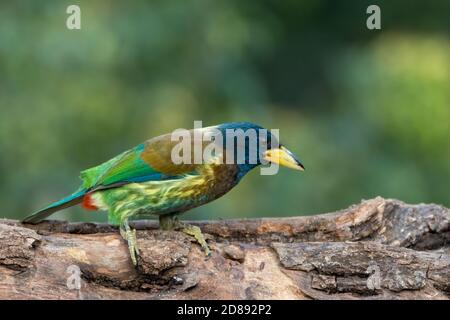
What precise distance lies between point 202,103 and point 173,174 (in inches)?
181

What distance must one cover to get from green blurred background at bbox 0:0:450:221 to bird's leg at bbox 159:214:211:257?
2196 millimetres

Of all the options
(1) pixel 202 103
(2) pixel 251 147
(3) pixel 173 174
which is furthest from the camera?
(1) pixel 202 103

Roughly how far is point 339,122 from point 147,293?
22.5 ft

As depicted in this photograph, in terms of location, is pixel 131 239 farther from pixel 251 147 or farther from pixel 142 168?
pixel 251 147

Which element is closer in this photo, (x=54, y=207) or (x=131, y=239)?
(x=131, y=239)

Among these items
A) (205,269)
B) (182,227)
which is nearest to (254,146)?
(182,227)

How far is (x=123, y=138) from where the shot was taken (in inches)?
378

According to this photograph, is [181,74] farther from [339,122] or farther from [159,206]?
[159,206]

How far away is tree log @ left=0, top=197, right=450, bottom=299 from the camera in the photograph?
17.2ft

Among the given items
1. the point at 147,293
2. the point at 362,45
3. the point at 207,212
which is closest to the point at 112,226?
the point at 147,293

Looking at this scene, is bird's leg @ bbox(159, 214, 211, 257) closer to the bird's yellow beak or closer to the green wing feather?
the green wing feather

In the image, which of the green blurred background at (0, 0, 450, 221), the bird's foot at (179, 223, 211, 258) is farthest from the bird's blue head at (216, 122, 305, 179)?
the green blurred background at (0, 0, 450, 221)

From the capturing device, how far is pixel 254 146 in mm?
6020

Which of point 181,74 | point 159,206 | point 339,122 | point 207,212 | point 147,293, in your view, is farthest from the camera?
point 339,122
